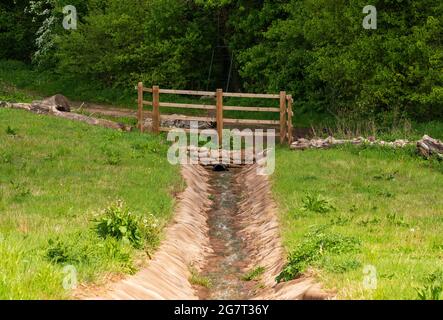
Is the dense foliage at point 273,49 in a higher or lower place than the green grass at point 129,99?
higher

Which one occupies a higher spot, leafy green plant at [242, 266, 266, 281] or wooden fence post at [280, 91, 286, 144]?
wooden fence post at [280, 91, 286, 144]

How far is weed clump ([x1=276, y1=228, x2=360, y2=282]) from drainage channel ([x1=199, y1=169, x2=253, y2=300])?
2.89 ft

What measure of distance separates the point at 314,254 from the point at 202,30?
31144mm

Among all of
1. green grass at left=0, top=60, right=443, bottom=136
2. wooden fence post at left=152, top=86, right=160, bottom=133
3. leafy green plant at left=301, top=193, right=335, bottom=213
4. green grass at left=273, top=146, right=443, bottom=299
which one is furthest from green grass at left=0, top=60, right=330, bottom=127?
leafy green plant at left=301, top=193, right=335, bottom=213

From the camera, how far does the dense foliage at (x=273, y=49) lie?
90.0 feet

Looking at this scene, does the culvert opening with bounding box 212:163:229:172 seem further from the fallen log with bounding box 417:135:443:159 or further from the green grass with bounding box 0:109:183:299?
the fallen log with bounding box 417:135:443:159

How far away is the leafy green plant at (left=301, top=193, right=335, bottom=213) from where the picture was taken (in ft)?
49.3

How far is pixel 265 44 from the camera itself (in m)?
36.6

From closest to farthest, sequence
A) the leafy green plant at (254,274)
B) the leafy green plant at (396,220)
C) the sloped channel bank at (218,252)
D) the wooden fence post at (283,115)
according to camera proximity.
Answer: the sloped channel bank at (218,252) → the leafy green plant at (254,274) → the leafy green plant at (396,220) → the wooden fence post at (283,115)

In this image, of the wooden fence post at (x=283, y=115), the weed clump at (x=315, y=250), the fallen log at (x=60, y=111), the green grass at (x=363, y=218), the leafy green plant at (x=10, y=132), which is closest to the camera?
the green grass at (x=363, y=218)

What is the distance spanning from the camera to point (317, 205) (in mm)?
15094

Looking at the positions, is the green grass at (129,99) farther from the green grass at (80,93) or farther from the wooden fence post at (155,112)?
the wooden fence post at (155,112)

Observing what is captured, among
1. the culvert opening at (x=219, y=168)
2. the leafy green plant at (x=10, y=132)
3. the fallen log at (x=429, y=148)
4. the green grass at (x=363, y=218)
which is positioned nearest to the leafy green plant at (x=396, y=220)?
the green grass at (x=363, y=218)

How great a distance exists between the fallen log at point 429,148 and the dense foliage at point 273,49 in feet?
14.0
